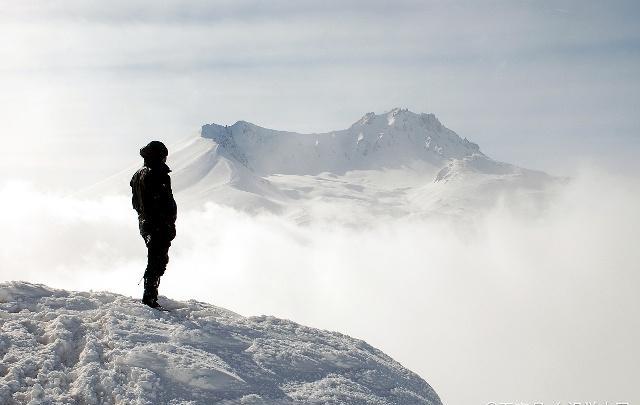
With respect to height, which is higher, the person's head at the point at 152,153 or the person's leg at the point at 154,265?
the person's head at the point at 152,153

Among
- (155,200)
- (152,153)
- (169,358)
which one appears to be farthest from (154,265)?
(169,358)

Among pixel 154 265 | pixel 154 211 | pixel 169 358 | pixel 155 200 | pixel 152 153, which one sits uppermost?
pixel 152 153

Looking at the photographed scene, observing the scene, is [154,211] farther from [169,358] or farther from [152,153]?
[169,358]

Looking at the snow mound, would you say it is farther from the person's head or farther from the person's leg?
the person's head

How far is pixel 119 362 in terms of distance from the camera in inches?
340

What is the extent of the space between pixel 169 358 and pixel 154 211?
3286 mm

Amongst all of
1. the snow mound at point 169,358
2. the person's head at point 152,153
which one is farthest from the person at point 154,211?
the snow mound at point 169,358

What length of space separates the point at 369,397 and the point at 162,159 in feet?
18.0

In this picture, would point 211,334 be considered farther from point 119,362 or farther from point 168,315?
point 119,362

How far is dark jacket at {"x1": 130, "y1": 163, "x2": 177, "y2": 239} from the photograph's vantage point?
37.0 ft

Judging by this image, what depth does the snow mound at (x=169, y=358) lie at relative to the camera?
817 cm

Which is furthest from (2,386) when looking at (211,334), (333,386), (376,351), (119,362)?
(376,351)

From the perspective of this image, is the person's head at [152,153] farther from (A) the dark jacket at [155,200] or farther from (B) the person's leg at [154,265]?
(B) the person's leg at [154,265]

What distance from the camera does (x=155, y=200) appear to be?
37.0 ft
